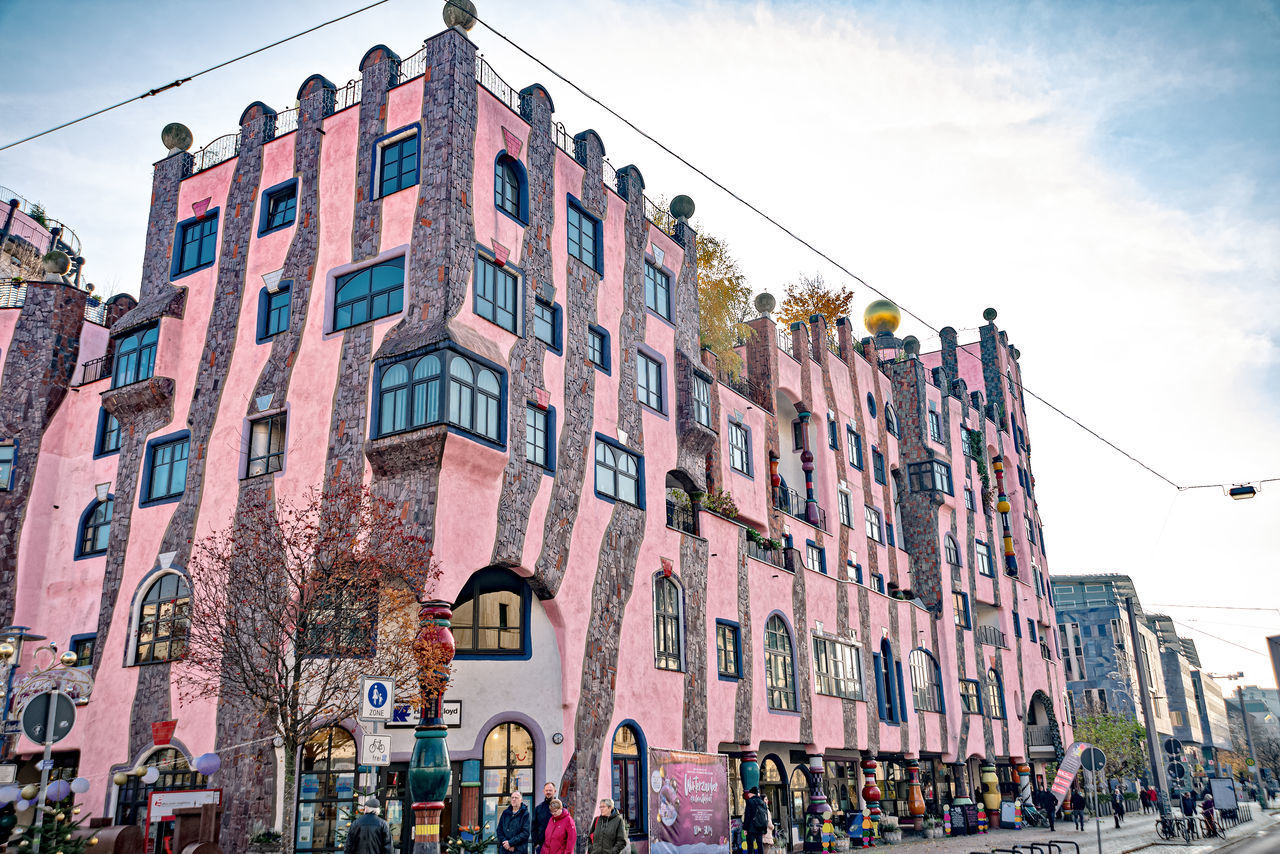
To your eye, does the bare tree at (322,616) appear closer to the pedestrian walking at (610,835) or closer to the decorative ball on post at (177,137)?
the pedestrian walking at (610,835)

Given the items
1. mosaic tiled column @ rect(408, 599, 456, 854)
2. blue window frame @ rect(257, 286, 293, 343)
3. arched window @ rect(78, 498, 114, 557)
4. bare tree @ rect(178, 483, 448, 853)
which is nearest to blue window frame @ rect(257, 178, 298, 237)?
blue window frame @ rect(257, 286, 293, 343)

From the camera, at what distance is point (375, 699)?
1448cm

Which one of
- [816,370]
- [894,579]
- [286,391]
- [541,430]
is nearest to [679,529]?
[541,430]

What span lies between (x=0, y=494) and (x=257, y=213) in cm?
1071

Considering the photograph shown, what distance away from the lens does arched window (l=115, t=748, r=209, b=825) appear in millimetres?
22984

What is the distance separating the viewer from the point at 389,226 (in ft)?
78.5

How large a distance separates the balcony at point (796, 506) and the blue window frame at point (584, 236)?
11931 millimetres

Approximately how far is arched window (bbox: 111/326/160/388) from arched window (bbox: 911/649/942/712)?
29144 millimetres

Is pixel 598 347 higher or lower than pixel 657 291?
lower

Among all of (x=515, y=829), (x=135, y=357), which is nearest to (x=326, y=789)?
(x=515, y=829)

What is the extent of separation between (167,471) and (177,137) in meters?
10.2

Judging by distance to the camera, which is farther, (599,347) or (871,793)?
(871,793)

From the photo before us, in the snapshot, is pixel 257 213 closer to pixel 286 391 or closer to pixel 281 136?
pixel 281 136

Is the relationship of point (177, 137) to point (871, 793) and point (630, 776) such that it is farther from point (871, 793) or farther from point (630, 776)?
point (871, 793)
